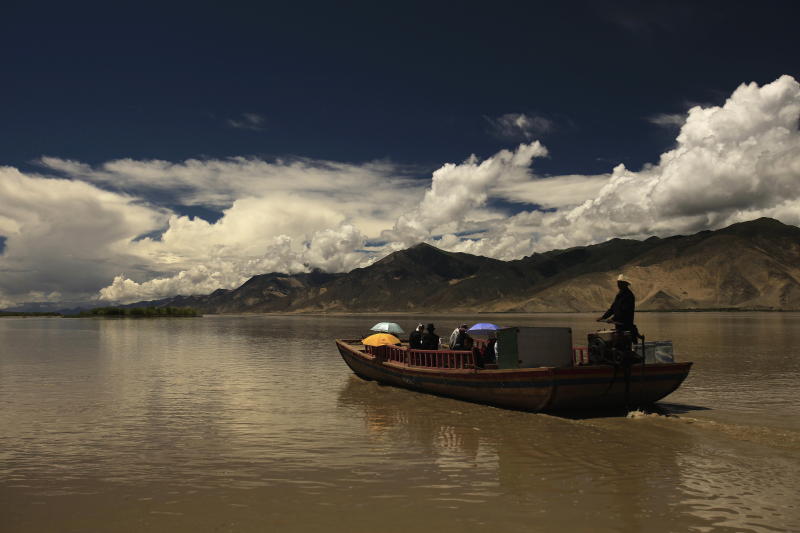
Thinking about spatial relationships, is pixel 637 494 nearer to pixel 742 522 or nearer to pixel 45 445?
pixel 742 522

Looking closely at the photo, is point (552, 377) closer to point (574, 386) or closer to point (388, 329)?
point (574, 386)

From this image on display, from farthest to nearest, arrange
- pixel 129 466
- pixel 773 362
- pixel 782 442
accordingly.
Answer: pixel 773 362 < pixel 782 442 < pixel 129 466

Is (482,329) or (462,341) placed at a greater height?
(482,329)

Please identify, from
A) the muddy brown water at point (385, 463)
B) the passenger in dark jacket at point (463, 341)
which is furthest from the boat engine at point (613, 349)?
the passenger in dark jacket at point (463, 341)

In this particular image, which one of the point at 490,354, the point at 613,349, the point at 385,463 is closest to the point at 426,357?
the point at 490,354

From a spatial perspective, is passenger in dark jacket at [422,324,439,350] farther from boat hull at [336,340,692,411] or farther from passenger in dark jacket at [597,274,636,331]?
passenger in dark jacket at [597,274,636,331]

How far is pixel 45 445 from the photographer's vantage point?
581 inches

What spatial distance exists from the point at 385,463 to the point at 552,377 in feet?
21.7

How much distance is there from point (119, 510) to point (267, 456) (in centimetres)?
404

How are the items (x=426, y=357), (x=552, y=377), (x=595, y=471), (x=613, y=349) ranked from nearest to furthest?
(x=595, y=471) < (x=552, y=377) < (x=613, y=349) < (x=426, y=357)

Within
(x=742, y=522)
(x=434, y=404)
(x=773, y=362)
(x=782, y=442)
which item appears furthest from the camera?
(x=773, y=362)

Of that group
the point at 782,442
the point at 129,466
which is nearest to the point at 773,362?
the point at 782,442

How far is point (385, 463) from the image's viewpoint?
1284cm

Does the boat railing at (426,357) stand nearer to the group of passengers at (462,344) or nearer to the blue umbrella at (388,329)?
the group of passengers at (462,344)
